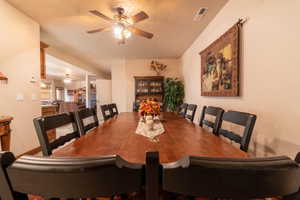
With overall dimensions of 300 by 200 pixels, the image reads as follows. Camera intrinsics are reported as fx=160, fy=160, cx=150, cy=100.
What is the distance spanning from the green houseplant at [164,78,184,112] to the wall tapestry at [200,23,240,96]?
1960mm

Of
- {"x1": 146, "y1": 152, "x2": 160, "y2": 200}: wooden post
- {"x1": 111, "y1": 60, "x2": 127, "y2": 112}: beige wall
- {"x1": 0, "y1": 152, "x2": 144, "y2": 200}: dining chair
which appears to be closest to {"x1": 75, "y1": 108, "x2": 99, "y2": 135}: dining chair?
{"x1": 0, "y1": 152, "x2": 144, "y2": 200}: dining chair

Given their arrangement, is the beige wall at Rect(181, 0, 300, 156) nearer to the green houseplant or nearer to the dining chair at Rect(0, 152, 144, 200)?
the dining chair at Rect(0, 152, 144, 200)

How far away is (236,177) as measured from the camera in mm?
396

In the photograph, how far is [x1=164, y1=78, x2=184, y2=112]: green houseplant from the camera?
5148 millimetres

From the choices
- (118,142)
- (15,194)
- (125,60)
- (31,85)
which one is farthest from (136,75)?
(15,194)

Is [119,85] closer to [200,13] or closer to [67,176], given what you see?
[200,13]

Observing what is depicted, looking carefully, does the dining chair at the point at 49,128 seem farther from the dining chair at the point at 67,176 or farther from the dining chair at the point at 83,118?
the dining chair at the point at 67,176

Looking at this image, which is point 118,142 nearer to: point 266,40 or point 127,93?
point 266,40

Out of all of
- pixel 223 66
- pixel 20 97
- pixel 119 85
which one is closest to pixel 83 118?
pixel 20 97

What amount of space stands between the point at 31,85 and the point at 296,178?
3670 millimetres

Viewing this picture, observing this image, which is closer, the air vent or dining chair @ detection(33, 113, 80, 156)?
dining chair @ detection(33, 113, 80, 156)

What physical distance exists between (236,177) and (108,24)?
10.8 ft

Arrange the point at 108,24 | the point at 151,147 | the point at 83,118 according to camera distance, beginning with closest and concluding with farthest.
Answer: the point at 151,147 → the point at 83,118 → the point at 108,24

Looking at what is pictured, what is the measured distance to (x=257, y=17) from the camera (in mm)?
1760
